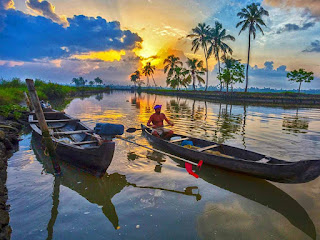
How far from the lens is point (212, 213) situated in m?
4.22

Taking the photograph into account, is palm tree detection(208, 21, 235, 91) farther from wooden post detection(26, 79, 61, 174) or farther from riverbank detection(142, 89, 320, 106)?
wooden post detection(26, 79, 61, 174)

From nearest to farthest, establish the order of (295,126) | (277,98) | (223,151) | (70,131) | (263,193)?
(263,193) → (223,151) → (70,131) → (295,126) → (277,98)

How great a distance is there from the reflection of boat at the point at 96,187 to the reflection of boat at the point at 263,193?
98cm

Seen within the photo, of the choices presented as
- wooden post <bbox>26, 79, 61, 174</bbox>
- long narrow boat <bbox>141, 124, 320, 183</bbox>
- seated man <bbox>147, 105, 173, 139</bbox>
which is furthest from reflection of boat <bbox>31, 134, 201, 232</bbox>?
seated man <bbox>147, 105, 173, 139</bbox>

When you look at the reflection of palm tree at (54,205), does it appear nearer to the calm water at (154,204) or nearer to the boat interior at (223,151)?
the calm water at (154,204)

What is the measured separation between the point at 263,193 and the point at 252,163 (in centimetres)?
81

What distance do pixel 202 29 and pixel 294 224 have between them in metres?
48.3

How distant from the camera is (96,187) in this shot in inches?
208

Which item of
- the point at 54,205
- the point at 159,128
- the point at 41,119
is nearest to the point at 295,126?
the point at 159,128

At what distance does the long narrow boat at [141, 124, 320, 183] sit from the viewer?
426cm

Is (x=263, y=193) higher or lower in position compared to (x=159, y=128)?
lower

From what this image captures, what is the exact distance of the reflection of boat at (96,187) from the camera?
4.34 m

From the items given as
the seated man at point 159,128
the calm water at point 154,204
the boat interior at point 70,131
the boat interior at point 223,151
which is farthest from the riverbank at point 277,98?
the calm water at point 154,204

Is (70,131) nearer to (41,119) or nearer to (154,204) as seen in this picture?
(41,119)
